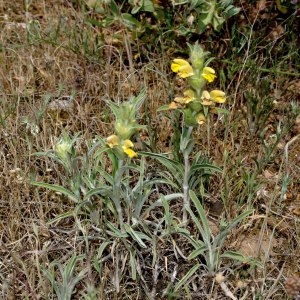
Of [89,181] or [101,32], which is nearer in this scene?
[89,181]

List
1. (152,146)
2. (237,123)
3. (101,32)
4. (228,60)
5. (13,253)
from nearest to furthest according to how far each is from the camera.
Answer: (13,253) → (152,146) → (237,123) → (228,60) → (101,32)

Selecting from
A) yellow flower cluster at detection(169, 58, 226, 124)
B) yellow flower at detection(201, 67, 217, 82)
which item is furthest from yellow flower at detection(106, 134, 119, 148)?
yellow flower at detection(201, 67, 217, 82)

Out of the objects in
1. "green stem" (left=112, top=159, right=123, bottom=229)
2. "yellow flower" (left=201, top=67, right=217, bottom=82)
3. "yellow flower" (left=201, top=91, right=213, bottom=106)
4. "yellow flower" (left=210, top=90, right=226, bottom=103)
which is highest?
"yellow flower" (left=201, top=67, right=217, bottom=82)

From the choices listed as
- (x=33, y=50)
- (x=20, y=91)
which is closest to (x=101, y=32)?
(x=33, y=50)

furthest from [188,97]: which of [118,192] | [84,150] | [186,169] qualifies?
[84,150]

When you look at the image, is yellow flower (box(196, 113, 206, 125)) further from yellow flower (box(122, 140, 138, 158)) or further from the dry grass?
the dry grass

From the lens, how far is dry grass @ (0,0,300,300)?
235cm

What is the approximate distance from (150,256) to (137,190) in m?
0.26

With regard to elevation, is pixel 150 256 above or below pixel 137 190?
below

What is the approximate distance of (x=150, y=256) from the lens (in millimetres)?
2434

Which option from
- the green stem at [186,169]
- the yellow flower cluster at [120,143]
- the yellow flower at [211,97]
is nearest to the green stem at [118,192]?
the yellow flower cluster at [120,143]

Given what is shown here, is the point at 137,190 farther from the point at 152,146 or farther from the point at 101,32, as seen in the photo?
the point at 101,32

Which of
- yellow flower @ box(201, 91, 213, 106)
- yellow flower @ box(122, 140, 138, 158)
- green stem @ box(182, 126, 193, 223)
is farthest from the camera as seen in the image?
green stem @ box(182, 126, 193, 223)

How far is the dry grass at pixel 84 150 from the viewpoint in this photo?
235 centimetres
